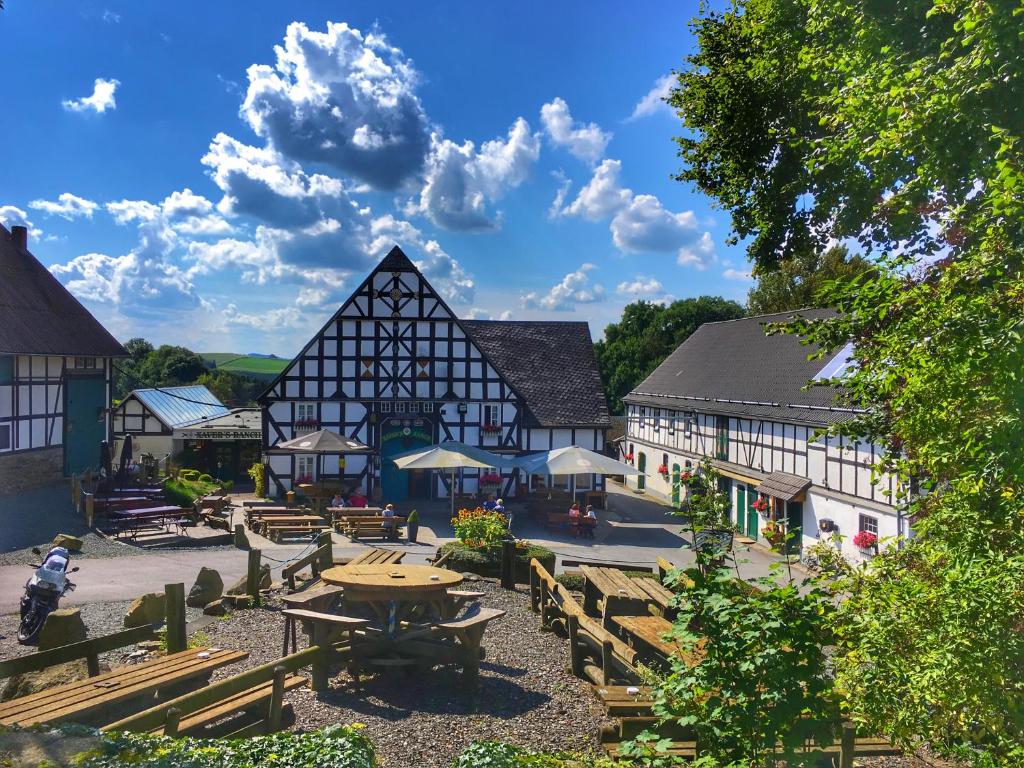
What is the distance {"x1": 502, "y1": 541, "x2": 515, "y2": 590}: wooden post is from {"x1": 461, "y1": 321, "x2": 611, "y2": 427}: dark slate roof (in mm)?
13762

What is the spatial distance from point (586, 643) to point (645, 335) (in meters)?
49.4

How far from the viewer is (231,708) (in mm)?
7695

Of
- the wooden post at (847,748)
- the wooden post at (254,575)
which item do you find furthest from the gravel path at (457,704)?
the wooden post at (847,748)

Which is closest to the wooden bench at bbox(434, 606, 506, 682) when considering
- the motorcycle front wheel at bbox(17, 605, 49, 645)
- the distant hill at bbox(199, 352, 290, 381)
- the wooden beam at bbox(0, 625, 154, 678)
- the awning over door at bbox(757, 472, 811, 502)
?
the wooden beam at bbox(0, 625, 154, 678)

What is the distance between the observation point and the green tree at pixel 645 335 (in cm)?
5784

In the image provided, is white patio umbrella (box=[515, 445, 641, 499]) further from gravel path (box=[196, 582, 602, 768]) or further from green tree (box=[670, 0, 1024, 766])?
green tree (box=[670, 0, 1024, 766])

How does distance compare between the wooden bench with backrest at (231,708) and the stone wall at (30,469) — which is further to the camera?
the stone wall at (30,469)

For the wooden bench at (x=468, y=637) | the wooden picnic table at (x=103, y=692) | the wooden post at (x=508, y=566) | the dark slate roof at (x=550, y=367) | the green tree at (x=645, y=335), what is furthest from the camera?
the green tree at (x=645, y=335)

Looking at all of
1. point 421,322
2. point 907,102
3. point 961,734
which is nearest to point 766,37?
point 907,102

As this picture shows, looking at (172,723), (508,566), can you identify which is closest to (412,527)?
(508,566)

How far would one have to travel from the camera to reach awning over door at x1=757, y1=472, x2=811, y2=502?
22.3 meters

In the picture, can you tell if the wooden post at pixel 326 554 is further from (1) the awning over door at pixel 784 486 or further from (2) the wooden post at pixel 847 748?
(1) the awning over door at pixel 784 486

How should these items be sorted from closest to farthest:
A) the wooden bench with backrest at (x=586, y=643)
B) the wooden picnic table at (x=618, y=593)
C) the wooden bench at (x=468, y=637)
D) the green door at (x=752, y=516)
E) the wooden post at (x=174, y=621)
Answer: the wooden bench with backrest at (x=586, y=643) < the wooden post at (x=174, y=621) < the wooden bench at (x=468, y=637) < the wooden picnic table at (x=618, y=593) < the green door at (x=752, y=516)

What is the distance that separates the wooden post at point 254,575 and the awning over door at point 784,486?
15.1 meters
